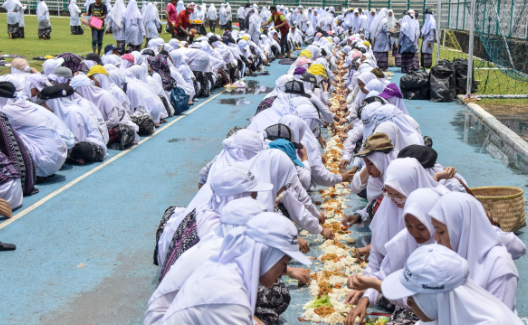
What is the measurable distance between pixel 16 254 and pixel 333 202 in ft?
10.5

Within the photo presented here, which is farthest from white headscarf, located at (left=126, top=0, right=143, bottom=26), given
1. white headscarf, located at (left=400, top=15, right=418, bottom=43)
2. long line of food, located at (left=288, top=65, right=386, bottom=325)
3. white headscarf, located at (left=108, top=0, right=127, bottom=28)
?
long line of food, located at (left=288, top=65, right=386, bottom=325)

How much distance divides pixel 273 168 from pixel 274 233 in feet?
5.99

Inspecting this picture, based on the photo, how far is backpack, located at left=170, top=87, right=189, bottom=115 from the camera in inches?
429

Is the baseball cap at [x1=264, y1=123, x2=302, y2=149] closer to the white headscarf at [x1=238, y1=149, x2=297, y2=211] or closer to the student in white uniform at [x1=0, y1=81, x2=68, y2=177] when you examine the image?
the white headscarf at [x1=238, y1=149, x2=297, y2=211]

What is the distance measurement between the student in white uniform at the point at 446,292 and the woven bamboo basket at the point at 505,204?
8.90 feet

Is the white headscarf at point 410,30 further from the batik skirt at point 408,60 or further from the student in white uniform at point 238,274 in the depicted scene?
the student in white uniform at point 238,274

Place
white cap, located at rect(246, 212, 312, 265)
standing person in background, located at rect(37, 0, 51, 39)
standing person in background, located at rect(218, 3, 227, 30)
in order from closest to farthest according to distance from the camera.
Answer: white cap, located at rect(246, 212, 312, 265) → standing person in background, located at rect(37, 0, 51, 39) → standing person in background, located at rect(218, 3, 227, 30)

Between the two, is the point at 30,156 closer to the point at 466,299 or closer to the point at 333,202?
the point at 333,202

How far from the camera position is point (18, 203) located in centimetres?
599

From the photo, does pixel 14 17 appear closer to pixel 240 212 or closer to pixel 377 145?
pixel 377 145

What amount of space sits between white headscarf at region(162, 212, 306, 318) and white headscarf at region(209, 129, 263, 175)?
2206mm

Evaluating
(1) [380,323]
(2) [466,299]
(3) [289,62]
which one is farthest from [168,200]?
(3) [289,62]

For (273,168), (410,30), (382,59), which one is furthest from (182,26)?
(273,168)

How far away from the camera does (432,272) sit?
217 centimetres
